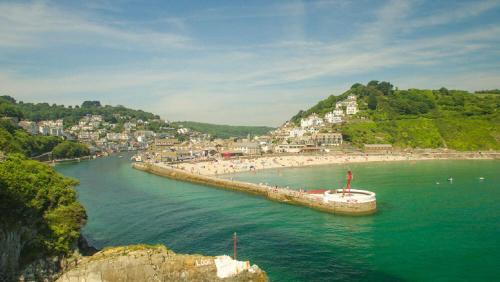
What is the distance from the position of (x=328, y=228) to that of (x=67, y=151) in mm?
88458

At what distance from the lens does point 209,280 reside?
59.9 ft

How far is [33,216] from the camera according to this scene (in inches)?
802

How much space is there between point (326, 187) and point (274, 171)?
21358mm

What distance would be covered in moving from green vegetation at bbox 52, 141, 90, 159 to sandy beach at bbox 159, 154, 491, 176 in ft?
119

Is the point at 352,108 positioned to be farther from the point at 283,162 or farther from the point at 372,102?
the point at 283,162

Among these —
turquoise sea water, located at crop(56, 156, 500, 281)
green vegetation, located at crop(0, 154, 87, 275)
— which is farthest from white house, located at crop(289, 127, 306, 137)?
green vegetation, located at crop(0, 154, 87, 275)

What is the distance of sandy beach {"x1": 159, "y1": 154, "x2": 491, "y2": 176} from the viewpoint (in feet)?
239

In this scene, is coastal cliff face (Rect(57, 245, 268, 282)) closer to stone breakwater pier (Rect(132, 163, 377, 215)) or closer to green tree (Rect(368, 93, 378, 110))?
stone breakwater pier (Rect(132, 163, 377, 215))

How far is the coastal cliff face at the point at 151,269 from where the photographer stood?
715 inches

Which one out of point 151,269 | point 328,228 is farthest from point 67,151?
point 151,269

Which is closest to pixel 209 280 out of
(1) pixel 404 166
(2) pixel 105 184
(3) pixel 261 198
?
(3) pixel 261 198

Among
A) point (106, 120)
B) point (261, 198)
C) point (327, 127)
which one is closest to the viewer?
point (261, 198)

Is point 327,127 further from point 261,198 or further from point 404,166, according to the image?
point 261,198

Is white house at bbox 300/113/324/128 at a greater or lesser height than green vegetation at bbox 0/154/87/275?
greater
